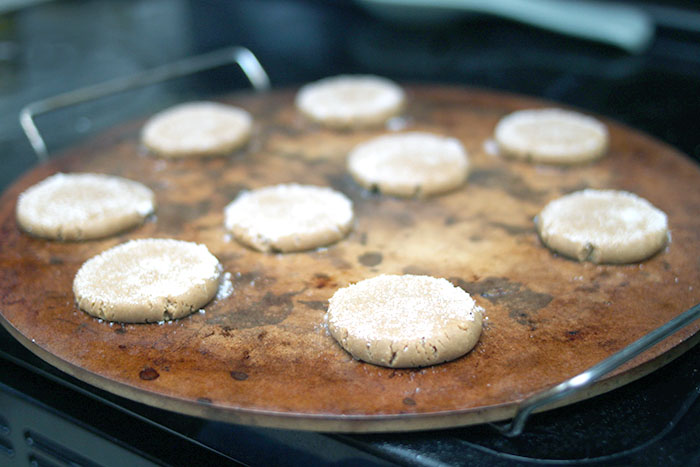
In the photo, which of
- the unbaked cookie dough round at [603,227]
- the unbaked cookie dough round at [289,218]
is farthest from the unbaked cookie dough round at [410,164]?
the unbaked cookie dough round at [603,227]

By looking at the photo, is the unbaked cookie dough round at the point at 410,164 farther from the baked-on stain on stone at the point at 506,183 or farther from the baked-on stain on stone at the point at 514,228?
the baked-on stain on stone at the point at 514,228

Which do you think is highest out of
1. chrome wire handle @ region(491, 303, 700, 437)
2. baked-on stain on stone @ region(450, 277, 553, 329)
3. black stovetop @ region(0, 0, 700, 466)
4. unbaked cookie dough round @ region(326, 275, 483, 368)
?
chrome wire handle @ region(491, 303, 700, 437)

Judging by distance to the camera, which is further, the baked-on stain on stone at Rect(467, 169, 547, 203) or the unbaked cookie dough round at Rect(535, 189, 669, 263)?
the baked-on stain on stone at Rect(467, 169, 547, 203)

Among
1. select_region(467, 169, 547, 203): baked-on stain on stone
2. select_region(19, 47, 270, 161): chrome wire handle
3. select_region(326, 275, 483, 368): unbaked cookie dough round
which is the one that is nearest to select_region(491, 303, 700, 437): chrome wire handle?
select_region(326, 275, 483, 368): unbaked cookie dough round

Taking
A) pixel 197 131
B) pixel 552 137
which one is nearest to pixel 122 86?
pixel 197 131

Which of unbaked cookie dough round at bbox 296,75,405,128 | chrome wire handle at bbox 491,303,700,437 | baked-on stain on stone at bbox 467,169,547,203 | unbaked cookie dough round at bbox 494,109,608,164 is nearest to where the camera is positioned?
chrome wire handle at bbox 491,303,700,437

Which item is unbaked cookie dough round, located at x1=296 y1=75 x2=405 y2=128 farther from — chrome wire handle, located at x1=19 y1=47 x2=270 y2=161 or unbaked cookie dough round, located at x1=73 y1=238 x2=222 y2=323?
unbaked cookie dough round, located at x1=73 y1=238 x2=222 y2=323

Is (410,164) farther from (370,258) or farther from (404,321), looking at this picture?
(404,321)
